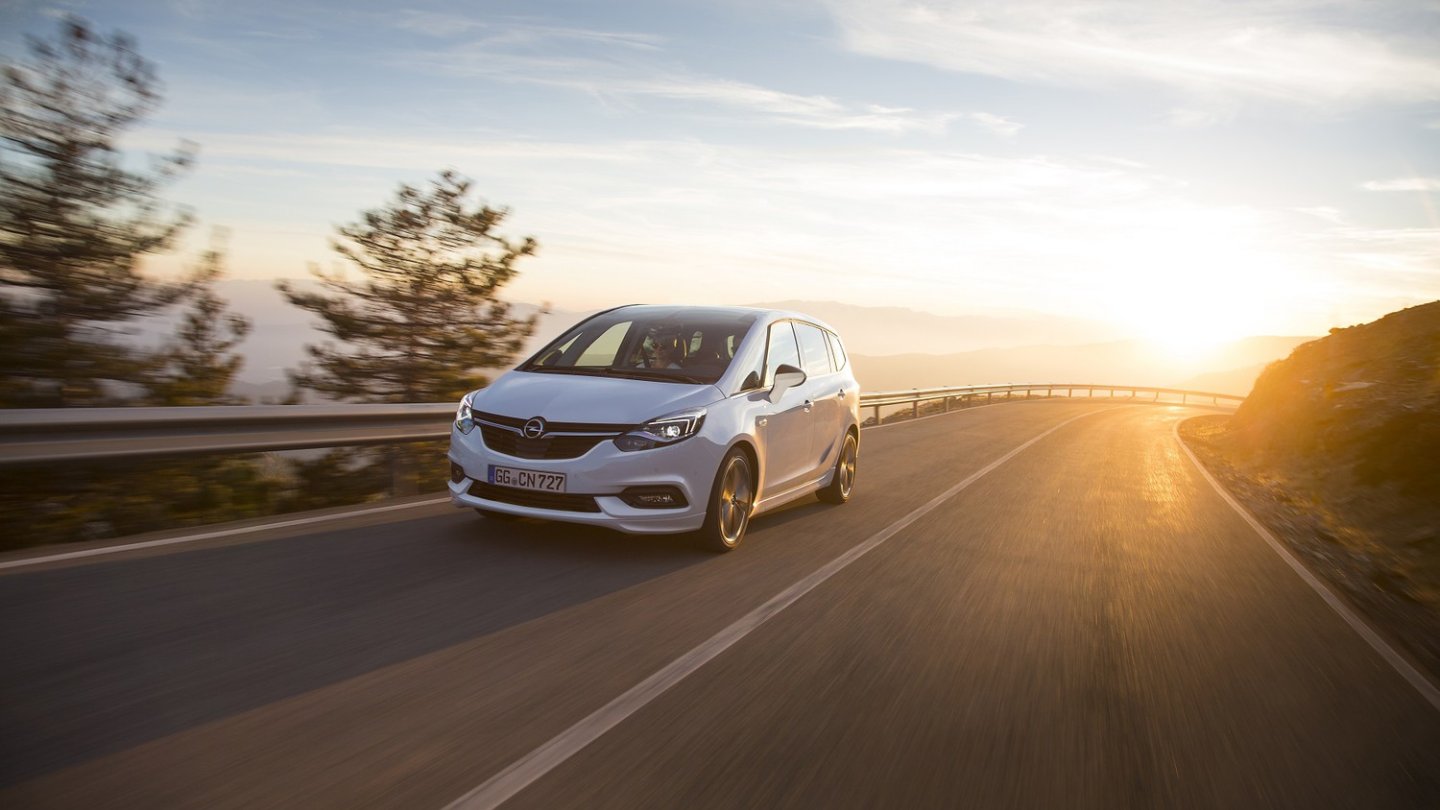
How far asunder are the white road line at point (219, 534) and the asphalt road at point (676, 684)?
0.28 metres

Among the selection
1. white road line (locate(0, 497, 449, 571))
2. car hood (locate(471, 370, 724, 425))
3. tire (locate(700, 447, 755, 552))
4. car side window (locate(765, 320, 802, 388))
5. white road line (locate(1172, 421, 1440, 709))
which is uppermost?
car side window (locate(765, 320, 802, 388))

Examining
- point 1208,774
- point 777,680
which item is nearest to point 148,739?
point 777,680

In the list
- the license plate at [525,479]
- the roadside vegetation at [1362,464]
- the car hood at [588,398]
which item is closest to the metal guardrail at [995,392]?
the roadside vegetation at [1362,464]

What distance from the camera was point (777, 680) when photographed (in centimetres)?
437

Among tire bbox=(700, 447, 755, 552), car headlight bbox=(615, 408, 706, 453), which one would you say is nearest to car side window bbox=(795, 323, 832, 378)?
tire bbox=(700, 447, 755, 552)

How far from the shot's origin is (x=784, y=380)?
7926 mm

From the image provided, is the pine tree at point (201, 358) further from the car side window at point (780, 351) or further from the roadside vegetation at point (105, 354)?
the car side window at point (780, 351)

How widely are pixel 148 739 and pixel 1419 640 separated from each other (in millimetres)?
6947

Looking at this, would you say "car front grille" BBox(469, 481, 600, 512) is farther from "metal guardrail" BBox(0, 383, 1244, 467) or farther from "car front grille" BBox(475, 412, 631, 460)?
"metal guardrail" BBox(0, 383, 1244, 467)

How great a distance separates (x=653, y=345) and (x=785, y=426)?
1.25 metres

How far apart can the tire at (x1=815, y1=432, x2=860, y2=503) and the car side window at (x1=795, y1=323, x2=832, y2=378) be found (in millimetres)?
873

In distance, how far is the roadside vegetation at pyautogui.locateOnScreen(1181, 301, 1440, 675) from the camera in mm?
8492

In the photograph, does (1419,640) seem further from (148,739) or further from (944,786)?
(148,739)

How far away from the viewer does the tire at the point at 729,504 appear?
686 centimetres
